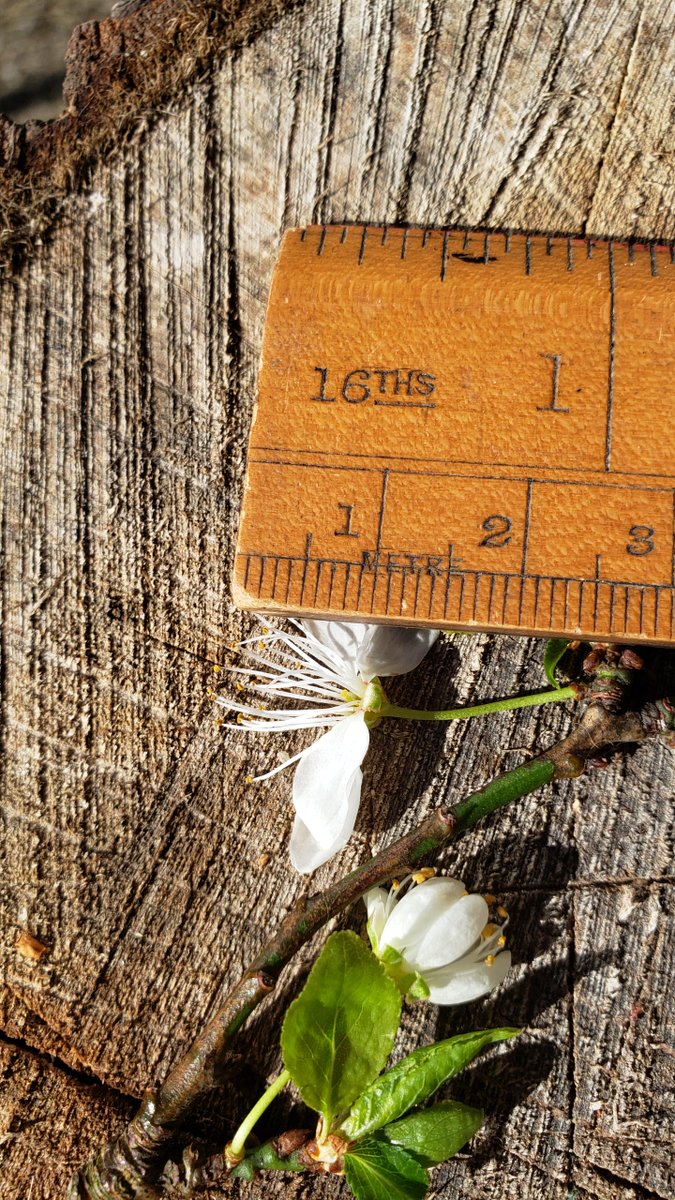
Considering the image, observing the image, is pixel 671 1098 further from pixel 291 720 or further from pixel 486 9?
pixel 486 9

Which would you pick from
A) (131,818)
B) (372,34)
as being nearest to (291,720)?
(131,818)

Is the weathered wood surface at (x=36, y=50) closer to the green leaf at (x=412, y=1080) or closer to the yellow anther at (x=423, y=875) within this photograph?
the yellow anther at (x=423, y=875)

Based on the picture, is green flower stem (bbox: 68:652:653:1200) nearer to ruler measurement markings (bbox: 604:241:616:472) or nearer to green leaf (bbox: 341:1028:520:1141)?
green leaf (bbox: 341:1028:520:1141)

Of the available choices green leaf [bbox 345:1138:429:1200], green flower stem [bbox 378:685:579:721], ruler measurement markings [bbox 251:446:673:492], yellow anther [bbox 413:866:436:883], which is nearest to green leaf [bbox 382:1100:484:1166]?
green leaf [bbox 345:1138:429:1200]

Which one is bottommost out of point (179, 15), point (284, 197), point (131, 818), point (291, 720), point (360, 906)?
point (360, 906)

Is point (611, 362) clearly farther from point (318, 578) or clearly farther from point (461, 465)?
point (318, 578)

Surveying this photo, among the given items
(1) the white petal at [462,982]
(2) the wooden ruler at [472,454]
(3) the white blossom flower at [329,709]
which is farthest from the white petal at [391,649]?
(1) the white petal at [462,982]
